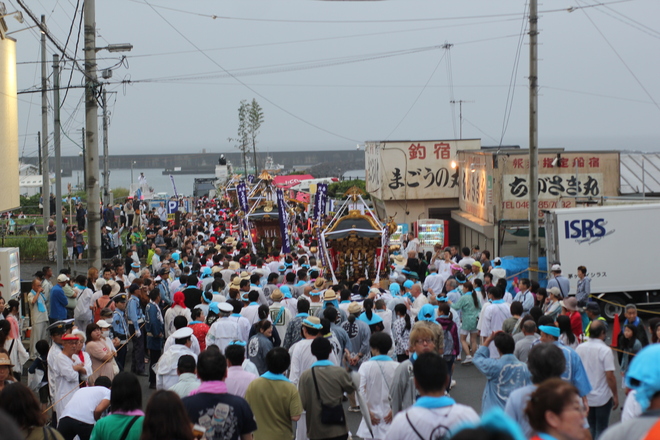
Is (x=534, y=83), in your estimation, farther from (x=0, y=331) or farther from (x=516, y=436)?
(x=516, y=436)

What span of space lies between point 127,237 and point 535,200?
17173 mm

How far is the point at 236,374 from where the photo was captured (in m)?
7.32

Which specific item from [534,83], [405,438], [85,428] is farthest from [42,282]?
[534,83]

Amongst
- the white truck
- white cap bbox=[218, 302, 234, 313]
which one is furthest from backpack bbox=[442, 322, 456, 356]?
the white truck

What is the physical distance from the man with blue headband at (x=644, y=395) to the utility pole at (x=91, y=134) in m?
14.4

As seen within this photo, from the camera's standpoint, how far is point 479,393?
11.7 meters

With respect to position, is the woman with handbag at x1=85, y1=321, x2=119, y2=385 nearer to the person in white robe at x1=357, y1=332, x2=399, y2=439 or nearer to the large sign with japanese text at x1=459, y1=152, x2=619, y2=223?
the person in white robe at x1=357, y1=332, x2=399, y2=439

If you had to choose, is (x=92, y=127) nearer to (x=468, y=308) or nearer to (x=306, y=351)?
(x=468, y=308)

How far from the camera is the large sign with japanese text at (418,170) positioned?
36.4 meters

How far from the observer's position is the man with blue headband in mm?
4051

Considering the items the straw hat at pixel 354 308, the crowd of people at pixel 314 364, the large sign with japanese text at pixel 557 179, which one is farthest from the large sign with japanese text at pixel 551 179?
the straw hat at pixel 354 308

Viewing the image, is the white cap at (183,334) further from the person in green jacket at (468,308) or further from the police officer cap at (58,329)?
the person in green jacket at (468,308)

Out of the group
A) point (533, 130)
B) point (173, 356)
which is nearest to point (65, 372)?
point (173, 356)

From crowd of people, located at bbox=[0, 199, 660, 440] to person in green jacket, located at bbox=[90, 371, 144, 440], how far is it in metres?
0.01
